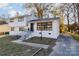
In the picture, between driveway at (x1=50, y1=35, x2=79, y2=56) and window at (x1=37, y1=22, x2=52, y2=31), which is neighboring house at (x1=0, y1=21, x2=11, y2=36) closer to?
window at (x1=37, y1=22, x2=52, y2=31)

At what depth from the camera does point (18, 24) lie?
2.00 m

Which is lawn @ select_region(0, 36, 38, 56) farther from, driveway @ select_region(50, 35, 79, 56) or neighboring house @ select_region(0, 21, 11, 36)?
driveway @ select_region(50, 35, 79, 56)

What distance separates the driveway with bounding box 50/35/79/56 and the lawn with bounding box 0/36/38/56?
0.24 metres

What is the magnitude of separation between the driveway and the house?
82mm

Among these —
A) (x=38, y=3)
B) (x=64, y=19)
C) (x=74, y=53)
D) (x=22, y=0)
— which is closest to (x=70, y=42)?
(x=74, y=53)

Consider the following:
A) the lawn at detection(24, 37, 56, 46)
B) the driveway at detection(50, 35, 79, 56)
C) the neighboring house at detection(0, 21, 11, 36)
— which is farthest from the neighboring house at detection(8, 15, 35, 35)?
the driveway at detection(50, 35, 79, 56)

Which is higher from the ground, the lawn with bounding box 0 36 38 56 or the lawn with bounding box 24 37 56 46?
the lawn with bounding box 24 37 56 46

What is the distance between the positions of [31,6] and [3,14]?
0.31 metres

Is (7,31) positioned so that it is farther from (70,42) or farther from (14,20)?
(70,42)

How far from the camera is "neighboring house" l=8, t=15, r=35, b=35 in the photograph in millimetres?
1980

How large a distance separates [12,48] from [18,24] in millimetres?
265

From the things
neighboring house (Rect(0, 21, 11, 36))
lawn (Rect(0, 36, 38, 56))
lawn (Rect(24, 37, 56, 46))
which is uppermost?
neighboring house (Rect(0, 21, 11, 36))

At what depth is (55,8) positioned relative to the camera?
200cm

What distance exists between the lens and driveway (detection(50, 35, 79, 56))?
1.97 m
